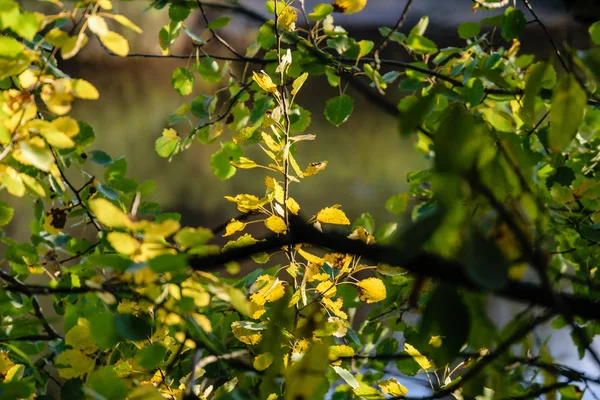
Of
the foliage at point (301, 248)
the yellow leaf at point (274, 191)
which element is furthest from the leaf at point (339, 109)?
the yellow leaf at point (274, 191)

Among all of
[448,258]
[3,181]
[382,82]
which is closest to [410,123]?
[448,258]

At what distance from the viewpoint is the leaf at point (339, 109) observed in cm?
75

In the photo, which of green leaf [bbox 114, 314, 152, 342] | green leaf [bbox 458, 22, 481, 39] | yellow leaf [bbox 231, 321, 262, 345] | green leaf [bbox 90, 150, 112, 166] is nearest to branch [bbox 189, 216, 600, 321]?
green leaf [bbox 114, 314, 152, 342]

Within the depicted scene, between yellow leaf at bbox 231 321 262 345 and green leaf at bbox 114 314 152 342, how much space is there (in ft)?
0.69

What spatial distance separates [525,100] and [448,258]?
0.41 feet

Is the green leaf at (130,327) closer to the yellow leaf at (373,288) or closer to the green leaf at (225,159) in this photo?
the yellow leaf at (373,288)

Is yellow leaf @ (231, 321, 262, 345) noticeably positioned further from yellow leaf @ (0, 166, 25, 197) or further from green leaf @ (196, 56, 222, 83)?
green leaf @ (196, 56, 222, 83)

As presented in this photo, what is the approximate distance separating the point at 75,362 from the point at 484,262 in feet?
1.26

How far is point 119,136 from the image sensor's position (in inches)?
128

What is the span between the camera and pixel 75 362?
479 millimetres

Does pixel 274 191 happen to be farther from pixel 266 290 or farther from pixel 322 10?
pixel 322 10

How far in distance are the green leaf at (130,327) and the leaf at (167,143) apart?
0.58 meters

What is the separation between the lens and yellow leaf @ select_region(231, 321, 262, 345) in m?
0.53

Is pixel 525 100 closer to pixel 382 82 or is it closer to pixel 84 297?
pixel 382 82
